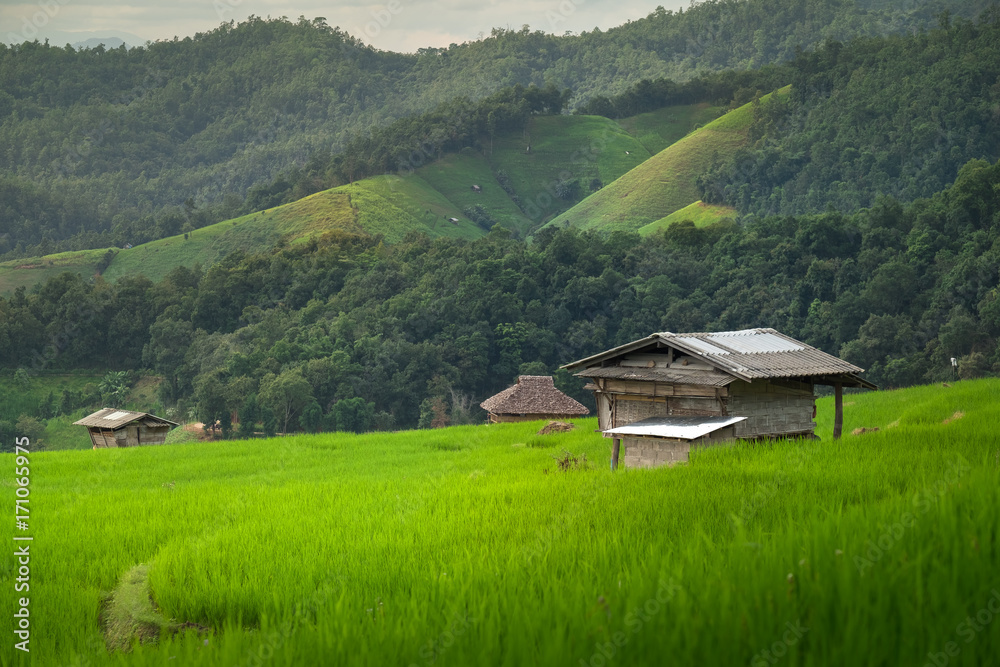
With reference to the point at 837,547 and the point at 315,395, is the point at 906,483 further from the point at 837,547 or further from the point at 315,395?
the point at 315,395

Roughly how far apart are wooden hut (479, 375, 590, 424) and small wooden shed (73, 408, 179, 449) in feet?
47.2

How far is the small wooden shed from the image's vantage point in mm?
29547

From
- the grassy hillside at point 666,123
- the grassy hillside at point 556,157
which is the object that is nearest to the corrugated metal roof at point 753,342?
the grassy hillside at point 556,157

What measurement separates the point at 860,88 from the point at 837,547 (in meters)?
110

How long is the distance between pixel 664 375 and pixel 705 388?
82 cm

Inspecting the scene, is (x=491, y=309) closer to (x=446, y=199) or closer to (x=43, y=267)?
(x=446, y=199)

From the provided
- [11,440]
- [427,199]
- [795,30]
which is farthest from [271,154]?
[11,440]

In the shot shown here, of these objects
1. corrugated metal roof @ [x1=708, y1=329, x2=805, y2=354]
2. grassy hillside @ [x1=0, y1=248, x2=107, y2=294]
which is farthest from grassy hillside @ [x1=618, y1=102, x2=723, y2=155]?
corrugated metal roof @ [x1=708, y1=329, x2=805, y2=354]

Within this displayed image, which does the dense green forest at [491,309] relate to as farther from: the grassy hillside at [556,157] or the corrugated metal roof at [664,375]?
the grassy hillside at [556,157]

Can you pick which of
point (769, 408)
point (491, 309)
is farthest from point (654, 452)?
point (491, 309)

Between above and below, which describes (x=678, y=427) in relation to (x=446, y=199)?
below

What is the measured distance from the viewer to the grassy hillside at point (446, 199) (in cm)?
10956

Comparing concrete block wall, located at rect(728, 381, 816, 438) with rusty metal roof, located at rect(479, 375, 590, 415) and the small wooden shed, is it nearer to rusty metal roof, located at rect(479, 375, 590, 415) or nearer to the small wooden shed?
the small wooden shed

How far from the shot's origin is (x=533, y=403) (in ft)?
127
